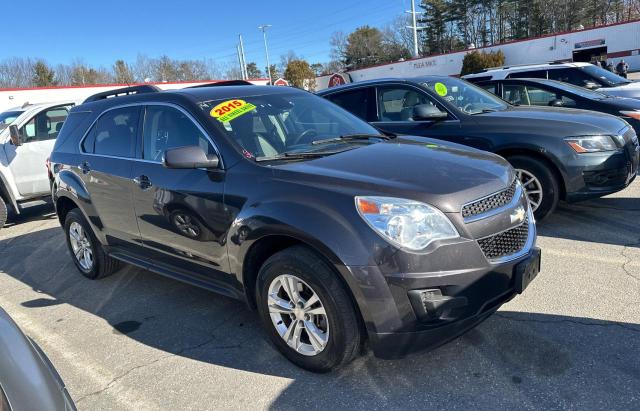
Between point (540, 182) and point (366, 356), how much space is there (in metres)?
3.07

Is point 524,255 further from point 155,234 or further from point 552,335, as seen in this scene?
point 155,234

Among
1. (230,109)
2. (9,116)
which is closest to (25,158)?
(9,116)

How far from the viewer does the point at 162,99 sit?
12.8 feet

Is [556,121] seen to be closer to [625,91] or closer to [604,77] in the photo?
[625,91]

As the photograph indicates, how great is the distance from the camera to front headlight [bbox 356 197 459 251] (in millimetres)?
2551

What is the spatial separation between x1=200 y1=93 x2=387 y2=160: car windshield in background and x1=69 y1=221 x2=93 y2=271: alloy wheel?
234 cm

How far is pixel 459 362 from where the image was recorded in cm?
298

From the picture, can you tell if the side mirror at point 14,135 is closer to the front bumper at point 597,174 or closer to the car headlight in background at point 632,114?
Answer: the front bumper at point 597,174

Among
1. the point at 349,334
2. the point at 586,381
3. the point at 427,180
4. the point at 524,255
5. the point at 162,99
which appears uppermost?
the point at 162,99

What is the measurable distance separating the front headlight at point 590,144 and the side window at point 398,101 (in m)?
1.56

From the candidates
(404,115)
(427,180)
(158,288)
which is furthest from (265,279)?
(404,115)

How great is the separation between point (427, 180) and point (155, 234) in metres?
2.18

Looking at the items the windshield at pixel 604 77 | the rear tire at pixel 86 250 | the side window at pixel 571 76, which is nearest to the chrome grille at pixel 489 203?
the rear tire at pixel 86 250

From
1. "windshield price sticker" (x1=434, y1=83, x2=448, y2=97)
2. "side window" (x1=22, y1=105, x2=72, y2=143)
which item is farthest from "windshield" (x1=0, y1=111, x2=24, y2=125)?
"windshield price sticker" (x1=434, y1=83, x2=448, y2=97)
